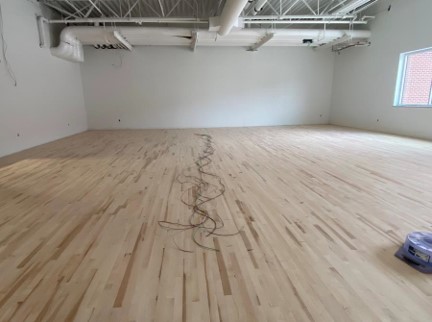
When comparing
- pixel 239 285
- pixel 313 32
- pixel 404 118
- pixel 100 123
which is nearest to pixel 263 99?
pixel 313 32

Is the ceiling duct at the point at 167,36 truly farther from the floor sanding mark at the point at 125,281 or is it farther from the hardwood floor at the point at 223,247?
the floor sanding mark at the point at 125,281

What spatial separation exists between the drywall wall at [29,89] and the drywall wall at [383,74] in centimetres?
954

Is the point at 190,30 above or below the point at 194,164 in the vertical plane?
above

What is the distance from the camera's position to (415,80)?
278 inches

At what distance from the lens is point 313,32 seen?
7801 mm

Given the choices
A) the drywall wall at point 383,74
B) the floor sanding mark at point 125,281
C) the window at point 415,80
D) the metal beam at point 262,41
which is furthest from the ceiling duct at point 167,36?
the floor sanding mark at point 125,281

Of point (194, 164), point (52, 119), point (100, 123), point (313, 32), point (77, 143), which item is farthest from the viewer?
point (100, 123)

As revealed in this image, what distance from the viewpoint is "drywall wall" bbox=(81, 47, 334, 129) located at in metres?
9.45

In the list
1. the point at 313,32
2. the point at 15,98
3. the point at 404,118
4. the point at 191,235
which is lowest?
the point at 191,235

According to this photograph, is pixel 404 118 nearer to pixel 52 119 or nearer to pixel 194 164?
pixel 194 164

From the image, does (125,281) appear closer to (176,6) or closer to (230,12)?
(230,12)

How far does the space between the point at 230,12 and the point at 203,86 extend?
441cm

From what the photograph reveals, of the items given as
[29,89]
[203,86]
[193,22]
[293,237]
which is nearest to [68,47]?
[29,89]

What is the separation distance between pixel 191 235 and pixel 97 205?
1.24m
